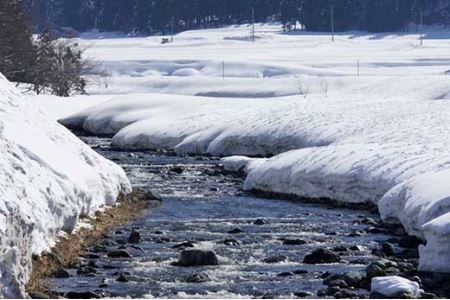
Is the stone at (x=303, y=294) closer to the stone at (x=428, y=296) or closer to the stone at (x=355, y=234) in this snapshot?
the stone at (x=428, y=296)

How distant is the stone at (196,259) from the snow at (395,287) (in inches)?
124

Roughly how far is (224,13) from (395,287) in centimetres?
13265

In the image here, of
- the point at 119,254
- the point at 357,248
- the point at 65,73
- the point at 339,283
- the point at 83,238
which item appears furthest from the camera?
the point at 65,73

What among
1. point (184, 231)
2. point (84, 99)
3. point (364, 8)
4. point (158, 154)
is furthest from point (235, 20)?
point (184, 231)

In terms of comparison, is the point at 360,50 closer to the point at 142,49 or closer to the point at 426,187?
the point at 142,49

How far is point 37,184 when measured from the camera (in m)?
16.8

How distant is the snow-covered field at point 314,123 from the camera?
72.8 feet

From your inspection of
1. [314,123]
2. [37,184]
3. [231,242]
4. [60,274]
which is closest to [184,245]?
[231,242]

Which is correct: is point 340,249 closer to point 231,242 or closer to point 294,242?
point 294,242

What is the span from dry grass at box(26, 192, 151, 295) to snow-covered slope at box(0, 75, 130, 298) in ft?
0.54

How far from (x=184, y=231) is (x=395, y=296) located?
729cm

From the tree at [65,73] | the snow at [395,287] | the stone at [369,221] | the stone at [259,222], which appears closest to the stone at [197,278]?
the snow at [395,287]

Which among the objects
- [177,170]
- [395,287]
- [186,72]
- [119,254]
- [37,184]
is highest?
[37,184]

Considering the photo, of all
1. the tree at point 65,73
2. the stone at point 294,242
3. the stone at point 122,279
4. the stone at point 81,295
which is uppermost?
the stone at point 81,295
